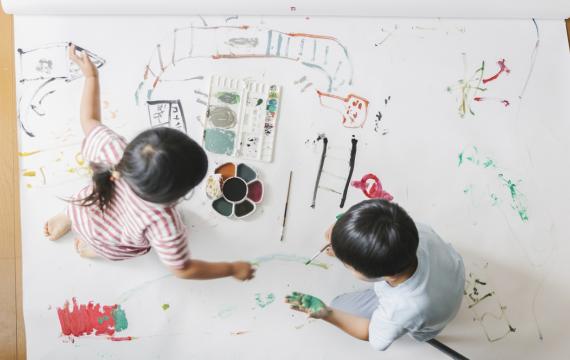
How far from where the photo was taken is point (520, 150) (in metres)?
0.98

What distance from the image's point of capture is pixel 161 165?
25.2 inches

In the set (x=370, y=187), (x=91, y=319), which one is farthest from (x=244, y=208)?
(x=91, y=319)

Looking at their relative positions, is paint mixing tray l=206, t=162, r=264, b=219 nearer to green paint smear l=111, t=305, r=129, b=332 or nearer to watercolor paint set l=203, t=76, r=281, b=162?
watercolor paint set l=203, t=76, r=281, b=162

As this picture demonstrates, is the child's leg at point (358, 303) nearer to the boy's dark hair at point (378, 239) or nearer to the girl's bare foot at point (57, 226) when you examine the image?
the boy's dark hair at point (378, 239)

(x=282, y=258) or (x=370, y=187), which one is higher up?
(x=370, y=187)

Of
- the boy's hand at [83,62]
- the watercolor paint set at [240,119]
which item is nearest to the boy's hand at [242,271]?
the watercolor paint set at [240,119]

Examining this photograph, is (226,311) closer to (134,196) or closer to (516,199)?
(134,196)

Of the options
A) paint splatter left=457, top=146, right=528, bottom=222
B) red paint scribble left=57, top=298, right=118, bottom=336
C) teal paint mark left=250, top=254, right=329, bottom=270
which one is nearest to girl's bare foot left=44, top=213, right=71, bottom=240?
red paint scribble left=57, top=298, right=118, bottom=336

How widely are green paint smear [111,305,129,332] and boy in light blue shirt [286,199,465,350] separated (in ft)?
1.06

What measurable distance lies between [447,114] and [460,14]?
20 cm

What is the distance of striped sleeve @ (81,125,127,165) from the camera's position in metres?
0.77

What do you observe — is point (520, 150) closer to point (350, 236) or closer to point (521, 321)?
point (521, 321)

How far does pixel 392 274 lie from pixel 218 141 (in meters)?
0.43

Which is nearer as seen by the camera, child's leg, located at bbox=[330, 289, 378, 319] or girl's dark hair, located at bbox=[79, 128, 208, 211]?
girl's dark hair, located at bbox=[79, 128, 208, 211]
